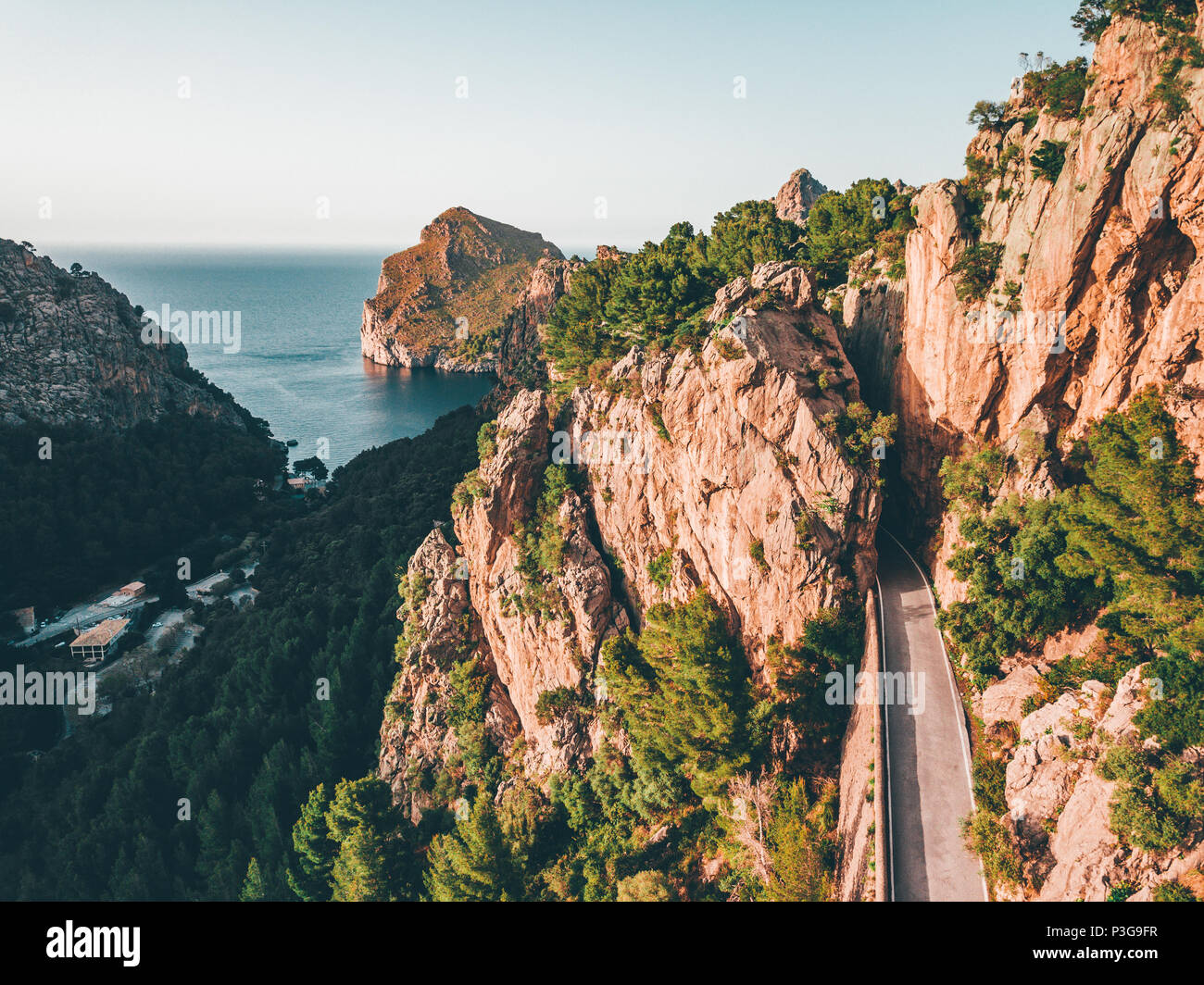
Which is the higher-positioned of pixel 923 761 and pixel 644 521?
pixel 644 521

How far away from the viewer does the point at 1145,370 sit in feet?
112

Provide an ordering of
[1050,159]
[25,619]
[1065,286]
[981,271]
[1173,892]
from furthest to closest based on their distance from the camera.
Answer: [25,619]
[981,271]
[1050,159]
[1065,286]
[1173,892]

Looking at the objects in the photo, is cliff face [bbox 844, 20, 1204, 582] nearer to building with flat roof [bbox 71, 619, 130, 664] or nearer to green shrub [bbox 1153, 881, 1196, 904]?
green shrub [bbox 1153, 881, 1196, 904]

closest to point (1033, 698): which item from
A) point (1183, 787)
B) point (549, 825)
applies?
point (1183, 787)

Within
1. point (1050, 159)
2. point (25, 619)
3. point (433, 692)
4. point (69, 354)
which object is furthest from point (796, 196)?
point (25, 619)

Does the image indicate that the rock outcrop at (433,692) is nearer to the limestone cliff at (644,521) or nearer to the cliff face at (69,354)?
the limestone cliff at (644,521)

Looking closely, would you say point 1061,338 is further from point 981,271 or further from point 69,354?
point 69,354

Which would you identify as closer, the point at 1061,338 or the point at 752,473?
the point at 1061,338

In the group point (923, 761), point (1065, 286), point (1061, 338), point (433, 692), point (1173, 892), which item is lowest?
point (433, 692)

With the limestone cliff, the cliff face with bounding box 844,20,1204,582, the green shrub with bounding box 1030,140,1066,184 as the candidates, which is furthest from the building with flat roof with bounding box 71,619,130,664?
the green shrub with bounding box 1030,140,1066,184

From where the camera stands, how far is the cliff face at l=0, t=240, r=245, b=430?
99.4 metres

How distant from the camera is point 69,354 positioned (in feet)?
345

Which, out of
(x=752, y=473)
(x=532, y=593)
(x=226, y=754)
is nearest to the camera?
(x=752, y=473)

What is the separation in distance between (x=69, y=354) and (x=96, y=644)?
52.6 metres
